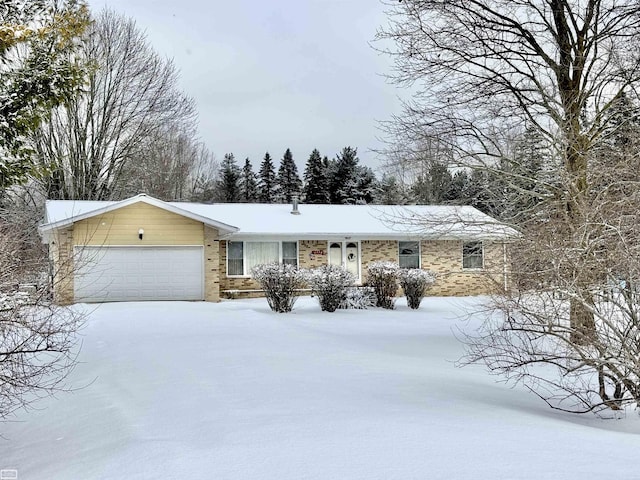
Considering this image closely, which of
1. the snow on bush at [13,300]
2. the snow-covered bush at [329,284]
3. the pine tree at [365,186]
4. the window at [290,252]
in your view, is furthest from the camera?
the pine tree at [365,186]

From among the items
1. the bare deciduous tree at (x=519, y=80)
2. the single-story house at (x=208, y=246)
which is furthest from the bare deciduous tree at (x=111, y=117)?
the bare deciduous tree at (x=519, y=80)

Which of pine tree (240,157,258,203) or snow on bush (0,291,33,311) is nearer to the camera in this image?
snow on bush (0,291,33,311)

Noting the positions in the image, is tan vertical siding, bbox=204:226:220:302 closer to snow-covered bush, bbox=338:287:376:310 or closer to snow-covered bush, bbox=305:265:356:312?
snow-covered bush, bbox=305:265:356:312

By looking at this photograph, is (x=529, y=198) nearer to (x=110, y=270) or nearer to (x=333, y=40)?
Answer: (x=333, y=40)

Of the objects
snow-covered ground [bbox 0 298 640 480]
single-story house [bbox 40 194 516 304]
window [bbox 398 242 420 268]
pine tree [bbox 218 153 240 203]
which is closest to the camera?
snow-covered ground [bbox 0 298 640 480]

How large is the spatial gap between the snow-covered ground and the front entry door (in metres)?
12.4

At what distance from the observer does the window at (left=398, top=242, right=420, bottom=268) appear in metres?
23.8

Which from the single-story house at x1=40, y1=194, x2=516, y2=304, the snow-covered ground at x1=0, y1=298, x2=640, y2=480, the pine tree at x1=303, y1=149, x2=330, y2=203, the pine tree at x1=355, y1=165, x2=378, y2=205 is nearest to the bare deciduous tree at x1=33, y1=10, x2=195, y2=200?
the single-story house at x1=40, y1=194, x2=516, y2=304

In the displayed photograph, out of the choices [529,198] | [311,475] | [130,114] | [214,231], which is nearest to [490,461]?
[311,475]

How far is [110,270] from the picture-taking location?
64.3ft

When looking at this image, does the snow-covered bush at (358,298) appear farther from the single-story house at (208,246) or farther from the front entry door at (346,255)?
the front entry door at (346,255)

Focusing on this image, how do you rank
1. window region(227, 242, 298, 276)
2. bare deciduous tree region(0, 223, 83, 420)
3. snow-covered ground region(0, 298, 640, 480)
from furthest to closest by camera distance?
1. window region(227, 242, 298, 276)
2. bare deciduous tree region(0, 223, 83, 420)
3. snow-covered ground region(0, 298, 640, 480)

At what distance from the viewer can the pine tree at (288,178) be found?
49969 mm

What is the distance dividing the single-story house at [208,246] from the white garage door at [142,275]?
0.03 metres
